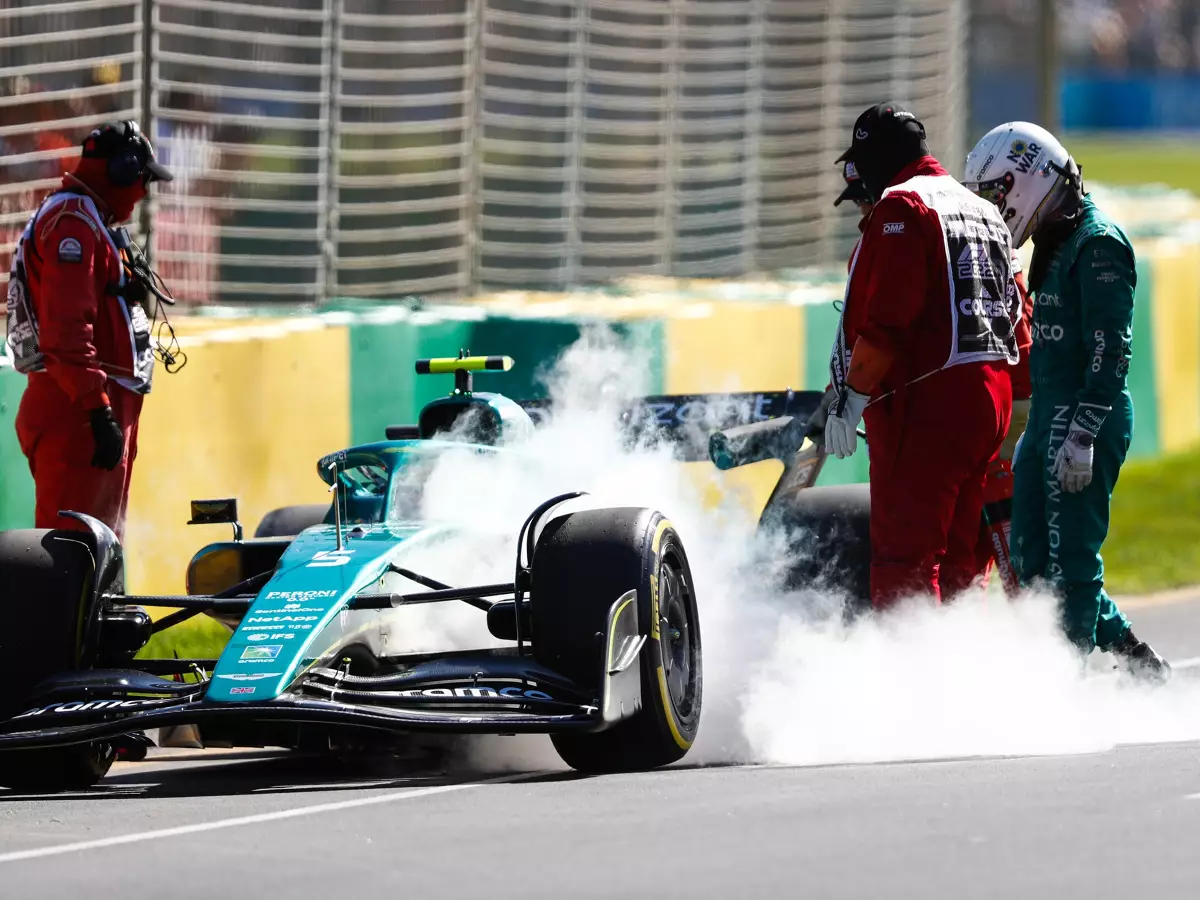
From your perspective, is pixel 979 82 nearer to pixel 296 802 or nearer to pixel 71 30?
pixel 71 30

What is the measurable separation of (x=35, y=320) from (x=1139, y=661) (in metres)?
4.12

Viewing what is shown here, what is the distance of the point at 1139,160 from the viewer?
5016cm

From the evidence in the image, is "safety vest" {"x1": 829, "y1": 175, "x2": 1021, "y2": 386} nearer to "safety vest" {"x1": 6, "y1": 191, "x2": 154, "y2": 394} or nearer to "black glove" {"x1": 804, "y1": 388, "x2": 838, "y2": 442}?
"black glove" {"x1": 804, "y1": 388, "x2": 838, "y2": 442}

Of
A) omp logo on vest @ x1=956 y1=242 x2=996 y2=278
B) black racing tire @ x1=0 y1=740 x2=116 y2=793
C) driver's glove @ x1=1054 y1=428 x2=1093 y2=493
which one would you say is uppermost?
omp logo on vest @ x1=956 y1=242 x2=996 y2=278

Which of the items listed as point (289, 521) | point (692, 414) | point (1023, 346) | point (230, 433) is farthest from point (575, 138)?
point (1023, 346)

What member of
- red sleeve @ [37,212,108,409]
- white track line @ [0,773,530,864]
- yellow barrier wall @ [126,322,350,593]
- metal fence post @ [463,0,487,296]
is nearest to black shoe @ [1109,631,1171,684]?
white track line @ [0,773,530,864]

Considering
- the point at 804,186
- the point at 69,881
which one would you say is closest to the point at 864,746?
the point at 69,881

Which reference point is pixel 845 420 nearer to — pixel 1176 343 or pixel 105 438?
pixel 105 438

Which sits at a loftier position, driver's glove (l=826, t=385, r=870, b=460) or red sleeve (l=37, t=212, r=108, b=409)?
red sleeve (l=37, t=212, r=108, b=409)

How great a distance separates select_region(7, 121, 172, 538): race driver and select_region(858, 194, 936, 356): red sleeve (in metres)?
2.95

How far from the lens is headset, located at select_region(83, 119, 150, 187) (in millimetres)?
9500

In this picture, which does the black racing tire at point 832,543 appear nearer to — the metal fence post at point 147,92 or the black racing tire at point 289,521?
the black racing tire at point 289,521

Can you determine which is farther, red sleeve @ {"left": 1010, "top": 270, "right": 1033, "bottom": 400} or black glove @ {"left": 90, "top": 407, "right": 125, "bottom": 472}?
black glove @ {"left": 90, "top": 407, "right": 125, "bottom": 472}

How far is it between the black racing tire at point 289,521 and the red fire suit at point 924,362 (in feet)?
7.50
